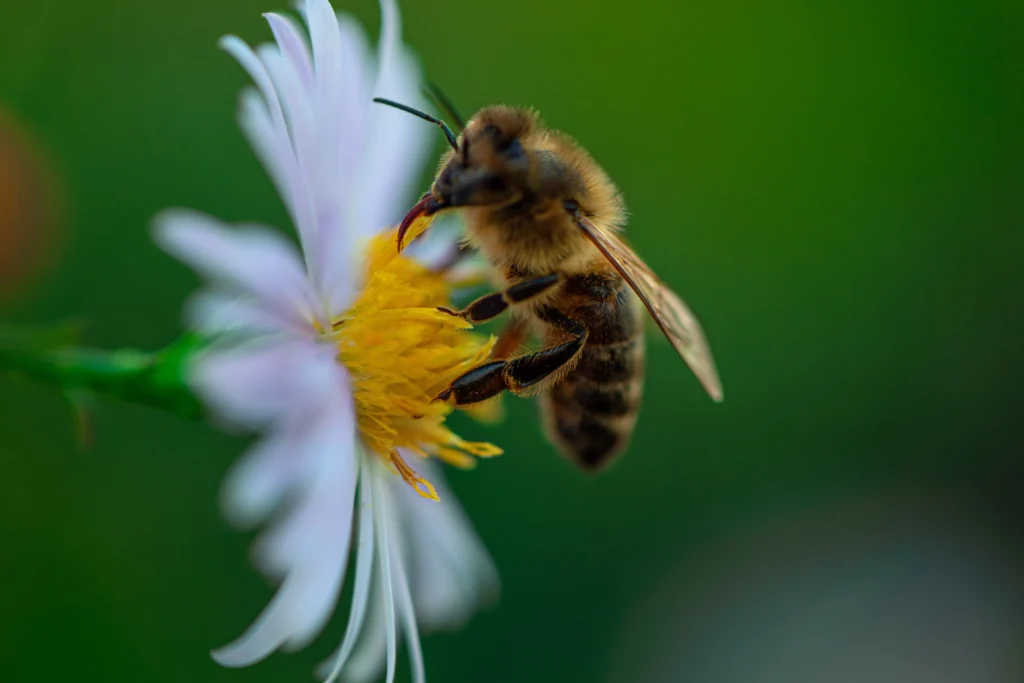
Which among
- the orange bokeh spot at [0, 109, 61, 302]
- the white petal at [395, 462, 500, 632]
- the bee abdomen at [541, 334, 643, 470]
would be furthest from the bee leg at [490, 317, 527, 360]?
the orange bokeh spot at [0, 109, 61, 302]

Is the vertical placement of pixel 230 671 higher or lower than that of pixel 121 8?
lower

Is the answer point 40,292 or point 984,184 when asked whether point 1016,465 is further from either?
point 40,292

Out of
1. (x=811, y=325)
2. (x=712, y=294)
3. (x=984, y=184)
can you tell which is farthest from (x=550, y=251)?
(x=984, y=184)

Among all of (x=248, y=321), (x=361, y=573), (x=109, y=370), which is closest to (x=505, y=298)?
(x=248, y=321)

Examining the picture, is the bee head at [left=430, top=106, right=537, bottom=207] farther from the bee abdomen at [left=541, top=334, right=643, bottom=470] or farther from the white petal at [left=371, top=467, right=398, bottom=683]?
the white petal at [left=371, top=467, right=398, bottom=683]

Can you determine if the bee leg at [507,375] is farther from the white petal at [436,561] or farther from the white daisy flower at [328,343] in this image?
the white petal at [436,561]
